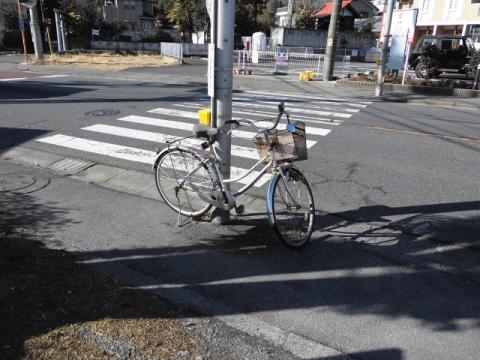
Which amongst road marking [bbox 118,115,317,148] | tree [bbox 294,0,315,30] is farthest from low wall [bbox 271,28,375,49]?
road marking [bbox 118,115,317,148]

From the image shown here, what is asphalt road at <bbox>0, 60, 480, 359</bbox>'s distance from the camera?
2957mm

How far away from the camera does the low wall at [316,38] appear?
119 feet

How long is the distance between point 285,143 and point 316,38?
36977mm

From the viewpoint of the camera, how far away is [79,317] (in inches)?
109

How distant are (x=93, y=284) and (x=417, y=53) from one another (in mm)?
20260

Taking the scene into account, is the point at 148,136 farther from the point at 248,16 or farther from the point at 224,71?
the point at 248,16

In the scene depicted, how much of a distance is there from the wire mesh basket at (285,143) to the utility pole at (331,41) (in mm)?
14647

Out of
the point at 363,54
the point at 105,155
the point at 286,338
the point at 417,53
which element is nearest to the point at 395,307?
the point at 286,338

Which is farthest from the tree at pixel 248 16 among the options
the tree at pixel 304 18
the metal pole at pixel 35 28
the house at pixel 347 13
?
the metal pole at pixel 35 28

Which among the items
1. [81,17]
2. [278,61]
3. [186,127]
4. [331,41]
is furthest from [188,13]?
[186,127]

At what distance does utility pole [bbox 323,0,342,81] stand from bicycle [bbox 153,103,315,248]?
1438 cm

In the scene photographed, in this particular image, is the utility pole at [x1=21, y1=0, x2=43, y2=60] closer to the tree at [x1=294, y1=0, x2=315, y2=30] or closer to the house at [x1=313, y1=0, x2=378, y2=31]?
the house at [x1=313, y1=0, x2=378, y2=31]

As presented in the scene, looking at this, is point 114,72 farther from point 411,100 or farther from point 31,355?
point 31,355

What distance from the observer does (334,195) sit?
17.3ft
